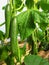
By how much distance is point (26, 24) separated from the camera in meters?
0.68

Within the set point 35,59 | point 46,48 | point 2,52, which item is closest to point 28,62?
point 35,59

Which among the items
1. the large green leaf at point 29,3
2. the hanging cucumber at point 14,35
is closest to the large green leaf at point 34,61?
the hanging cucumber at point 14,35

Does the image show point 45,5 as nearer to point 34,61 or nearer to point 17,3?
point 17,3

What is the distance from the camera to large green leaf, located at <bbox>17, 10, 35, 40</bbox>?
67cm

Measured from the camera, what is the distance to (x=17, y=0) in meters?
0.71

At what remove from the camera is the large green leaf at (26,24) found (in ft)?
2.21

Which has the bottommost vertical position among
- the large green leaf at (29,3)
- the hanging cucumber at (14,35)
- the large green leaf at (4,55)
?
the large green leaf at (4,55)

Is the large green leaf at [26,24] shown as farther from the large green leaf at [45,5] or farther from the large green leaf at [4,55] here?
the large green leaf at [4,55]

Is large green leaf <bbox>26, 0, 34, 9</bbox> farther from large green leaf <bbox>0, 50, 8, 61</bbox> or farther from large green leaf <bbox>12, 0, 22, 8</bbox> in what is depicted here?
large green leaf <bbox>0, 50, 8, 61</bbox>

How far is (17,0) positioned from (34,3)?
2.8 inches

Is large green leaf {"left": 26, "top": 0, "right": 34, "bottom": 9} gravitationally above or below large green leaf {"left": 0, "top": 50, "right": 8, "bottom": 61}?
above

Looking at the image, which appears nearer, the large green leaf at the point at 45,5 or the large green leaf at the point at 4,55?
the large green leaf at the point at 45,5

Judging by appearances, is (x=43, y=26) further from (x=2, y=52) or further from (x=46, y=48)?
(x=46, y=48)

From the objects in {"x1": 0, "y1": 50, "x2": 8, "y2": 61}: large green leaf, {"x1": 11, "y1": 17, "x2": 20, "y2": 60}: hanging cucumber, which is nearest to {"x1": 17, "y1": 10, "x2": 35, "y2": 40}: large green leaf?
{"x1": 11, "y1": 17, "x2": 20, "y2": 60}: hanging cucumber
